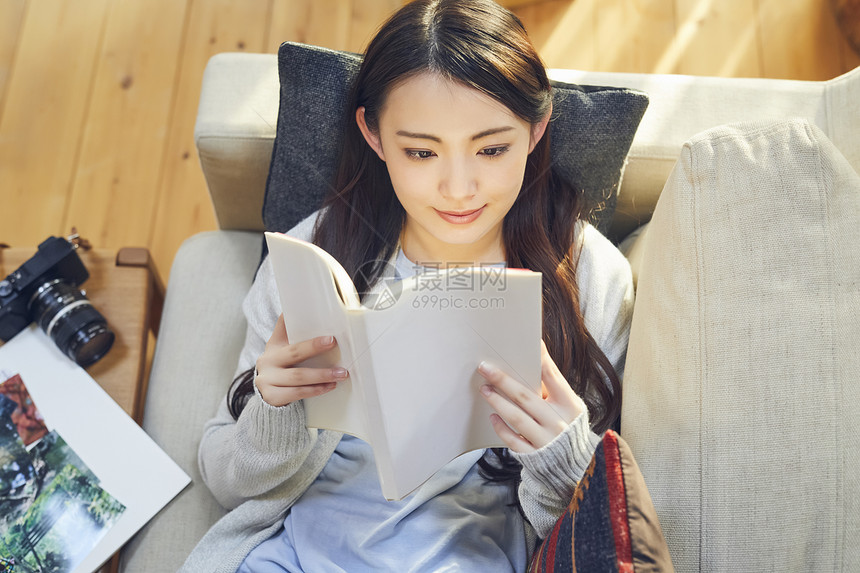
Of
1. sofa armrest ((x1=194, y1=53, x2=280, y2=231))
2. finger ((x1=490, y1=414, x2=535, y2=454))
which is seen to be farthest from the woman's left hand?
sofa armrest ((x1=194, y1=53, x2=280, y2=231))

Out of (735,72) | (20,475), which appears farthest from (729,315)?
(735,72)

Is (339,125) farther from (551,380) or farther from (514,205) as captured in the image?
(551,380)

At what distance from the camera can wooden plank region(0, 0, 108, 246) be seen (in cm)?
181

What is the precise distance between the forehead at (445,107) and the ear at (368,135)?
107 millimetres

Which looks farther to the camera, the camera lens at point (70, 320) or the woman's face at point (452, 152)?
the camera lens at point (70, 320)

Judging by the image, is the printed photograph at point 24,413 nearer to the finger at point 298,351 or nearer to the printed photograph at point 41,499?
the printed photograph at point 41,499

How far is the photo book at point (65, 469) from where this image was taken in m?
1.05

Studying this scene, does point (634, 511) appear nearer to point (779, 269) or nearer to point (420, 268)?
point (779, 269)

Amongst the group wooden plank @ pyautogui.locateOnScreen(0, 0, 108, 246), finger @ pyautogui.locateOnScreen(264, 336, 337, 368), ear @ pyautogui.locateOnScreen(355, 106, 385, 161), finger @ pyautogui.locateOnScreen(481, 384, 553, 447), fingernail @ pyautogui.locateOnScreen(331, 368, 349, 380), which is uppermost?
wooden plank @ pyautogui.locateOnScreen(0, 0, 108, 246)

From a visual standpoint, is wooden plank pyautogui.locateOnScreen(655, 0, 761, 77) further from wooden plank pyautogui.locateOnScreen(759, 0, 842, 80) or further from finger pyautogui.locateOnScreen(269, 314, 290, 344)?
finger pyautogui.locateOnScreen(269, 314, 290, 344)

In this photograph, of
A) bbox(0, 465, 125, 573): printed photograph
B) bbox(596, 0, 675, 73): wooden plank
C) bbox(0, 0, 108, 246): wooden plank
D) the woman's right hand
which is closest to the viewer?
the woman's right hand

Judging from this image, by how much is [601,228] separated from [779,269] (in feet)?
1.38

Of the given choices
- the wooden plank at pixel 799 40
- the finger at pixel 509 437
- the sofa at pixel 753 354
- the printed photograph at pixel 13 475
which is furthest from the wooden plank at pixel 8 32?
the wooden plank at pixel 799 40

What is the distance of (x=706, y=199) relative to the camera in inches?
33.3
